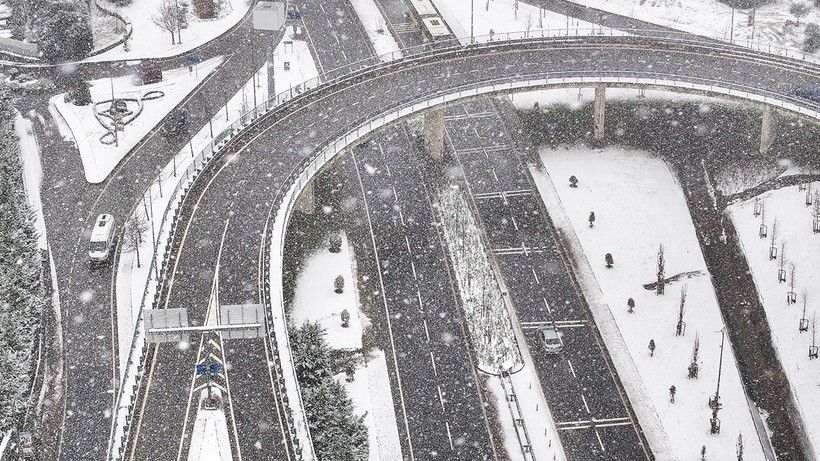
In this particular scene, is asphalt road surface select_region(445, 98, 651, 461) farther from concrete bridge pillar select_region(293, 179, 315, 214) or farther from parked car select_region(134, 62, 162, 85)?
parked car select_region(134, 62, 162, 85)

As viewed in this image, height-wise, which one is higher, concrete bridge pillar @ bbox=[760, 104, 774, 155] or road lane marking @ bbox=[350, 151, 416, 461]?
concrete bridge pillar @ bbox=[760, 104, 774, 155]

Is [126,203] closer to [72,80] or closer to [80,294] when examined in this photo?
[80,294]

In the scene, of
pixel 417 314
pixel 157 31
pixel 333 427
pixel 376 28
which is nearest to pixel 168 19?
pixel 157 31

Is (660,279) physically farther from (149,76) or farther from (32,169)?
(149,76)

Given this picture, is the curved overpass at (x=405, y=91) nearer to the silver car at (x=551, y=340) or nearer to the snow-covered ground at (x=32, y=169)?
the snow-covered ground at (x=32, y=169)

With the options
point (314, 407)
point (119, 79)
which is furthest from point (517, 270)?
point (119, 79)

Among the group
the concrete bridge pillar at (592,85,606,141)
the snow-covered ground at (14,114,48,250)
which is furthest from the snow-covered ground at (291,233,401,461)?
the concrete bridge pillar at (592,85,606,141)

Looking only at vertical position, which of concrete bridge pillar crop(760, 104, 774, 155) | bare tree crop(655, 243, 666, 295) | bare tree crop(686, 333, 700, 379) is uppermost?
concrete bridge pillar crop(760, 104, 774, 155)
